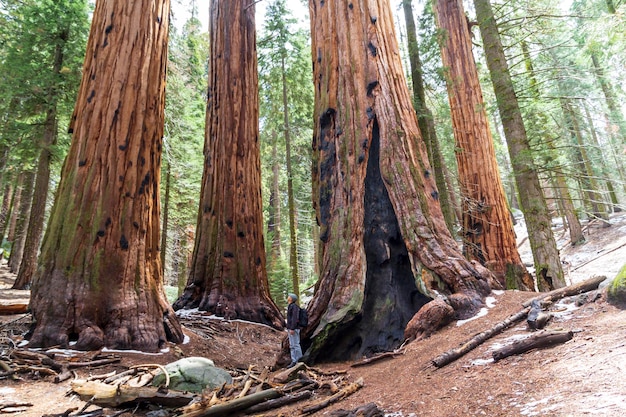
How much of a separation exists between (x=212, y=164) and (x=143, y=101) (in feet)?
11.9

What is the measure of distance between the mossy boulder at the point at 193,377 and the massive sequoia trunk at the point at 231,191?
4.29 m

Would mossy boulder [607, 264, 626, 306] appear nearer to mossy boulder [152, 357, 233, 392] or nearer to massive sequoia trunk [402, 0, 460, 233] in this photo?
mossy boulder [152, 357, 233, 392]

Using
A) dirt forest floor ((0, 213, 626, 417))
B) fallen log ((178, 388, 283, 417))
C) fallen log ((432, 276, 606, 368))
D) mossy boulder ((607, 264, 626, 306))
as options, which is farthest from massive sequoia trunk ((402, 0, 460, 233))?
fallen log ((178, 388, 283, 417))

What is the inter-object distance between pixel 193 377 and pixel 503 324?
2.89 metres

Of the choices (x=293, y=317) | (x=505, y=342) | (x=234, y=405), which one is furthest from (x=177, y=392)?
(x=505, y=342)

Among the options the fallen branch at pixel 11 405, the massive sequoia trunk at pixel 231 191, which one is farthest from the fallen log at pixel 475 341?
the massive sequoia trunk at pixel 231 191

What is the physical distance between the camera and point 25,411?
3074mm

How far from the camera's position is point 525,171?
692cm

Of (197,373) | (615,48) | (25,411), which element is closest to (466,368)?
(197,373)

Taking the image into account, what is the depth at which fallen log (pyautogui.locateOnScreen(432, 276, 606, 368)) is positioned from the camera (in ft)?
9.76

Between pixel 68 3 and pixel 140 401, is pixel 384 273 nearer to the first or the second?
pixel 140 401

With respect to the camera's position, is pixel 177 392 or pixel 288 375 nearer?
pixel 177 392

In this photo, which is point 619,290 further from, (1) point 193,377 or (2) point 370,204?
(1) point 193,377

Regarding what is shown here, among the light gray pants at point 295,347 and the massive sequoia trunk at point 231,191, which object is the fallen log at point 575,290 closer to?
the light gray pants at point 295,347
